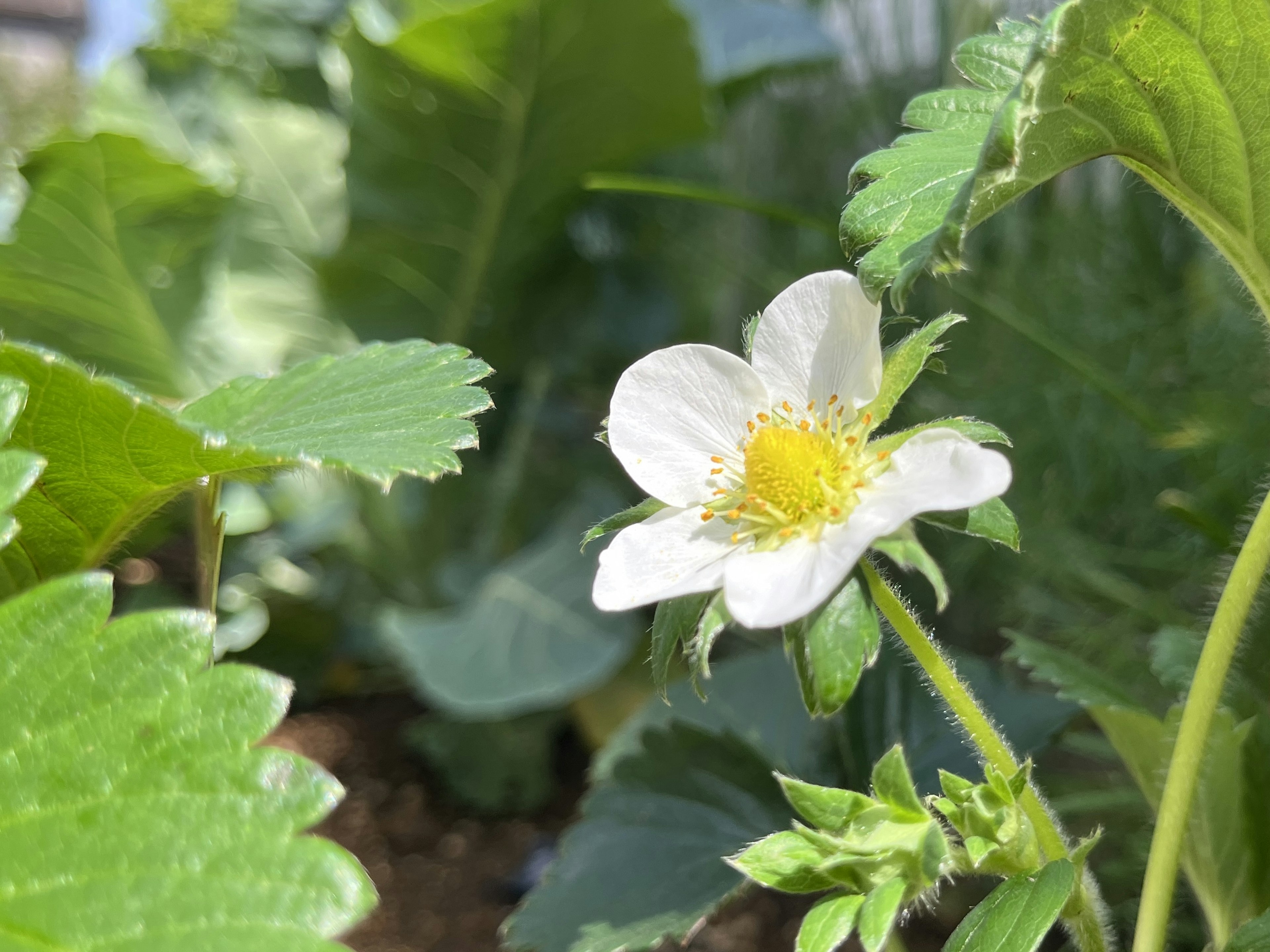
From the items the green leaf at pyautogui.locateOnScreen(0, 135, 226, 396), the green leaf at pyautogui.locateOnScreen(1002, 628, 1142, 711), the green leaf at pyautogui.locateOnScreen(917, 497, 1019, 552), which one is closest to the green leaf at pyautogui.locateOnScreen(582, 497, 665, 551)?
the green leaf at pyautogui.locateOnScreen(917, 497, 1019, 552)

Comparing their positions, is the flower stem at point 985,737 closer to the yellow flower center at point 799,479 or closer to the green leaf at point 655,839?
the yellow flower center at point 799,479

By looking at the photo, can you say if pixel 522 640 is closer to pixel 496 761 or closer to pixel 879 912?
pixel 496 761

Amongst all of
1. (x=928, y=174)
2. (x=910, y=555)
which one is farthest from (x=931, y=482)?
(x=928, y=174)

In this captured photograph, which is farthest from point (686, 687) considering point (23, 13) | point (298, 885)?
point (23, 13)

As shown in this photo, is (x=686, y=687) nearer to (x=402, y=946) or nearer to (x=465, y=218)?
(x=402, y=946)

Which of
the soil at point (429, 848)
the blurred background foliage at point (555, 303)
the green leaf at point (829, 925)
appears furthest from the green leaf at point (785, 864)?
the soil at point (429, 848)

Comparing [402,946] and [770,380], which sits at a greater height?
[770,380]
